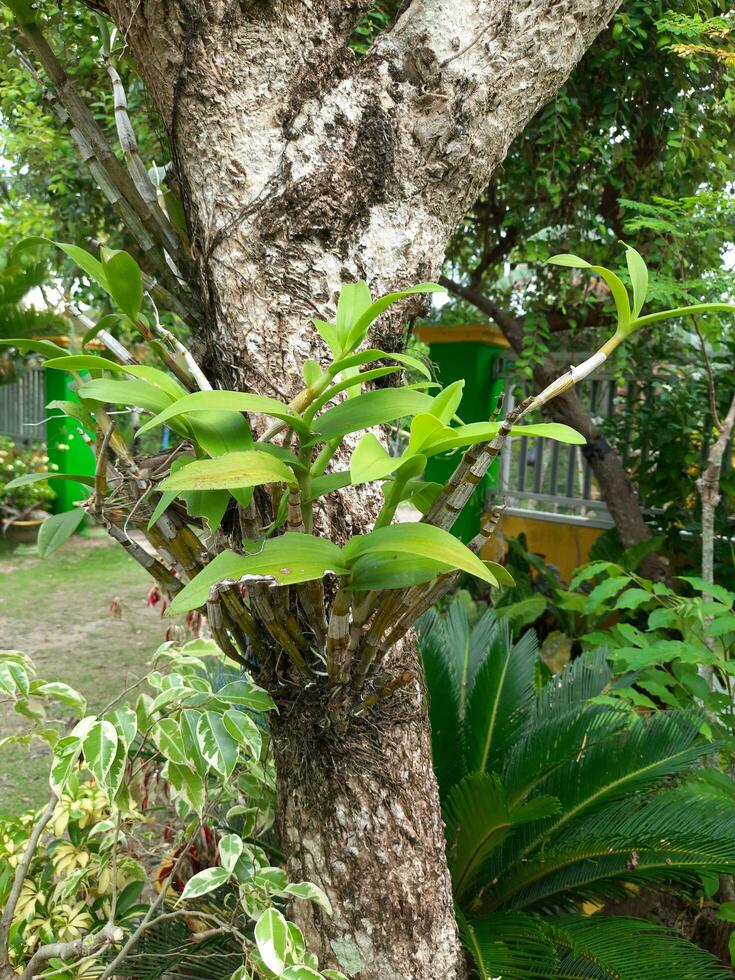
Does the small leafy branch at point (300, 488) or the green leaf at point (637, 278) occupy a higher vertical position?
the green leaf at point (637, 278)

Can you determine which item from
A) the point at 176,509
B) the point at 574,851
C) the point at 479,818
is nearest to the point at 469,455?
the point at 176,509

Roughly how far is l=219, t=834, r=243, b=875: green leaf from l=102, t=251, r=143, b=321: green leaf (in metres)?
0.80

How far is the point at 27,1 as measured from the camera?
92 cm

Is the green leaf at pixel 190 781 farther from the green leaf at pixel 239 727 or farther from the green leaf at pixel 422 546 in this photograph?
the green leaf at pixel 422 546

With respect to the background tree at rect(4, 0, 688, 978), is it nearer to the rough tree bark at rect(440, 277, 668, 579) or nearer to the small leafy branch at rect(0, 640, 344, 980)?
the small leafy branch at rect(0, 640, 344, 980)

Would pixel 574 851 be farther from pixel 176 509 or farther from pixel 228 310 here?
pixel 228 310

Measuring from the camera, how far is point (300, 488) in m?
0.78

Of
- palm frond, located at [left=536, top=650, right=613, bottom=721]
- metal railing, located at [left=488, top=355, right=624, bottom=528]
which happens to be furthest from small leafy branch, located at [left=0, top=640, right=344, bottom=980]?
metal railing, located at [left=488, top=355, right=624, bottom=528]

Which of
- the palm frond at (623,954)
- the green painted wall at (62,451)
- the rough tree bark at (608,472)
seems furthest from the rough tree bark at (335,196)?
the green painted wall at (62,451)

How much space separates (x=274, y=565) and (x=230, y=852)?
2.30ft

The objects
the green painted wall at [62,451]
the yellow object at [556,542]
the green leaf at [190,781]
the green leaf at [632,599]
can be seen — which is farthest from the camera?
the green painted wall at [62,451]

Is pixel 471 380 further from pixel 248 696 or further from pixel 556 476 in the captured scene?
pixel 248 696

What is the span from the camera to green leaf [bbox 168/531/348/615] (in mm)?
649

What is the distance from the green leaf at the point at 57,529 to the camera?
852 mm
